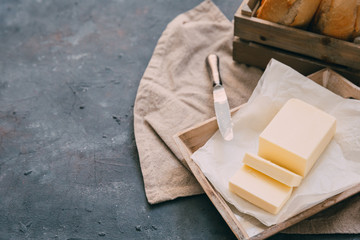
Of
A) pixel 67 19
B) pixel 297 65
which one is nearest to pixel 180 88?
pixel 297 65

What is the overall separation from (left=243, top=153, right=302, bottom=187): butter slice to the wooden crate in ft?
1.76

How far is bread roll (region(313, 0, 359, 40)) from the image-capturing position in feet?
4.65

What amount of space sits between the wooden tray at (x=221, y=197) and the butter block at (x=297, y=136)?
→ 16cm

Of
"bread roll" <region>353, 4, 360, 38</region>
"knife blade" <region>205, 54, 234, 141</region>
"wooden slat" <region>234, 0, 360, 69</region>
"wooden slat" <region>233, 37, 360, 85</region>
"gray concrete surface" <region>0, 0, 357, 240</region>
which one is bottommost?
"gray concrete surface" <region>0, 0, 357, 240</region>

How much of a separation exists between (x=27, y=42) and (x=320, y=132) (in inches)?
60.9

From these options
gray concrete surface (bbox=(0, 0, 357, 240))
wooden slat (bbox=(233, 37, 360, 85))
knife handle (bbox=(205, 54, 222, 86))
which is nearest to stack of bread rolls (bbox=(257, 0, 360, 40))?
wooden slat (bbox=(233, 37, 360, 85))

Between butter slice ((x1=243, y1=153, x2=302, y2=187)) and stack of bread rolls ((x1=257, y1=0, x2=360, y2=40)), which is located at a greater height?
stack of bread rolls ((x1=257, y1=0, x2=360, y2=40))

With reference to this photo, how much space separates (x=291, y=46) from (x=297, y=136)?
447 mm

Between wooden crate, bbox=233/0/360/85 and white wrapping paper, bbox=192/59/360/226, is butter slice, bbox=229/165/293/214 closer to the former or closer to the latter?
white wrapping paper, bbox=192/59/360/226

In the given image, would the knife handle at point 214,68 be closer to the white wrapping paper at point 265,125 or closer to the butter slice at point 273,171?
the white wrapping paper at point 265,125

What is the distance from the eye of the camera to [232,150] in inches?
58.3

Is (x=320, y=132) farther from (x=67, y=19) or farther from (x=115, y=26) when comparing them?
(x=67, y=19)

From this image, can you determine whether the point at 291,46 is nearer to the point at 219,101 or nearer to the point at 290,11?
the point at 290,11

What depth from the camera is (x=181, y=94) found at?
5.81ft
